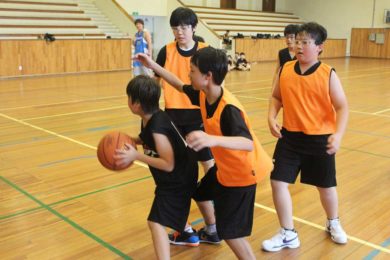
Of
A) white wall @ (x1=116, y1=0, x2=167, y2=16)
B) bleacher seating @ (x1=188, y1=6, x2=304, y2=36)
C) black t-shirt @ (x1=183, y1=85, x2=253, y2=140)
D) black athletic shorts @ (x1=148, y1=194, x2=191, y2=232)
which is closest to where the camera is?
black t-shirt @ (x1=183, y1=85, x2=253, y2=140)

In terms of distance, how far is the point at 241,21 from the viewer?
22.9m

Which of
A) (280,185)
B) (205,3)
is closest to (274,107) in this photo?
(280,185)

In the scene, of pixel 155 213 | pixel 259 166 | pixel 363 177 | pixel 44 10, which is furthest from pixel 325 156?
pixel 44 10

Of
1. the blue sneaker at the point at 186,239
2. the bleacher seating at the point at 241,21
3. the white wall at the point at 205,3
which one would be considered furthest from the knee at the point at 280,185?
the white wall at the point at 205,3

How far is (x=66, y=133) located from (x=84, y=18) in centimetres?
1160

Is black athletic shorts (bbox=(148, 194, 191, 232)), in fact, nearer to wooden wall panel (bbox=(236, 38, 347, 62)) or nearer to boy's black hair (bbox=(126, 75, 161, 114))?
boy's black hair (bbox=(126, 75, 161, 114))

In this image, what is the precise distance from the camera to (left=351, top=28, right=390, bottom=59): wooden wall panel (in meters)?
23.6

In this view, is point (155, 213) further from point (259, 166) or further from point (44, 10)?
point (44, 10)

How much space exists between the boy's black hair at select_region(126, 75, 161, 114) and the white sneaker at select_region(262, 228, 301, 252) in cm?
126

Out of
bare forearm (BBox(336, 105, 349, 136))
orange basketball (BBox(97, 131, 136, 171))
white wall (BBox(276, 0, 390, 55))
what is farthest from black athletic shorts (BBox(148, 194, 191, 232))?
white wall (BBox(276, 0, 390, 55))

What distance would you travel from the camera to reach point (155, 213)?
2.47 meters

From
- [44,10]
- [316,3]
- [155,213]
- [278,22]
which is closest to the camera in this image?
[155,213]

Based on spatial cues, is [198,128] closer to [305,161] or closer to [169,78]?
[169,78]

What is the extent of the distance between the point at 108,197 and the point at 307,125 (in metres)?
1.94
